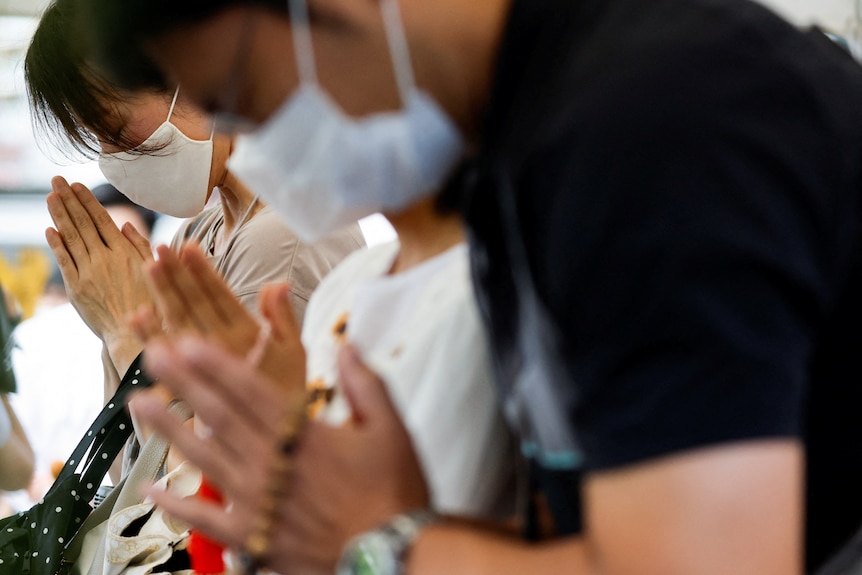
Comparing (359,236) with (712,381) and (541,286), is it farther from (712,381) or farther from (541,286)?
(712,381)

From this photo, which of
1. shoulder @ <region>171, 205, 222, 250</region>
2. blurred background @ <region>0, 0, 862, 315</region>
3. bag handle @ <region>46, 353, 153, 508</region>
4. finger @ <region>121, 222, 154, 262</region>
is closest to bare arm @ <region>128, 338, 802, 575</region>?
bag handle @ <region>46, 353, 153, 508</region>

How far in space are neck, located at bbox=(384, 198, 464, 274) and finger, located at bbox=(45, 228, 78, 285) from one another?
988 millimetres

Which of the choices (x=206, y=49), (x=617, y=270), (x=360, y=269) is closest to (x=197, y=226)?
(x=360, y=269)

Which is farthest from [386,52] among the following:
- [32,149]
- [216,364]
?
[32,149]

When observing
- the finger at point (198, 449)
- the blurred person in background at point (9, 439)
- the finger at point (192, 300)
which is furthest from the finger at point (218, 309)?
the blurred person in background at point (9, 439)

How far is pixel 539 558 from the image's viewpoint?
630 millimetres

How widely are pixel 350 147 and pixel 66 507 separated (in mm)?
976

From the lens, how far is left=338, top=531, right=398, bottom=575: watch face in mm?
645

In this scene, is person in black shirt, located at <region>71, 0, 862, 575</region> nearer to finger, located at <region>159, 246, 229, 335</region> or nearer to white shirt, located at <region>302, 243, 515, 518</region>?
white shirt, located at <region>302, 243, 515, 518</region>

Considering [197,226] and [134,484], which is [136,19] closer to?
[134,484]

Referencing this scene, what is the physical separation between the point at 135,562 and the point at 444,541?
765 mm

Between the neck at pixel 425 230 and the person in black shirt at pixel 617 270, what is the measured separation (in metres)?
0.08

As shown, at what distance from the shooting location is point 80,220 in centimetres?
170

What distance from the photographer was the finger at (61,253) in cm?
169
